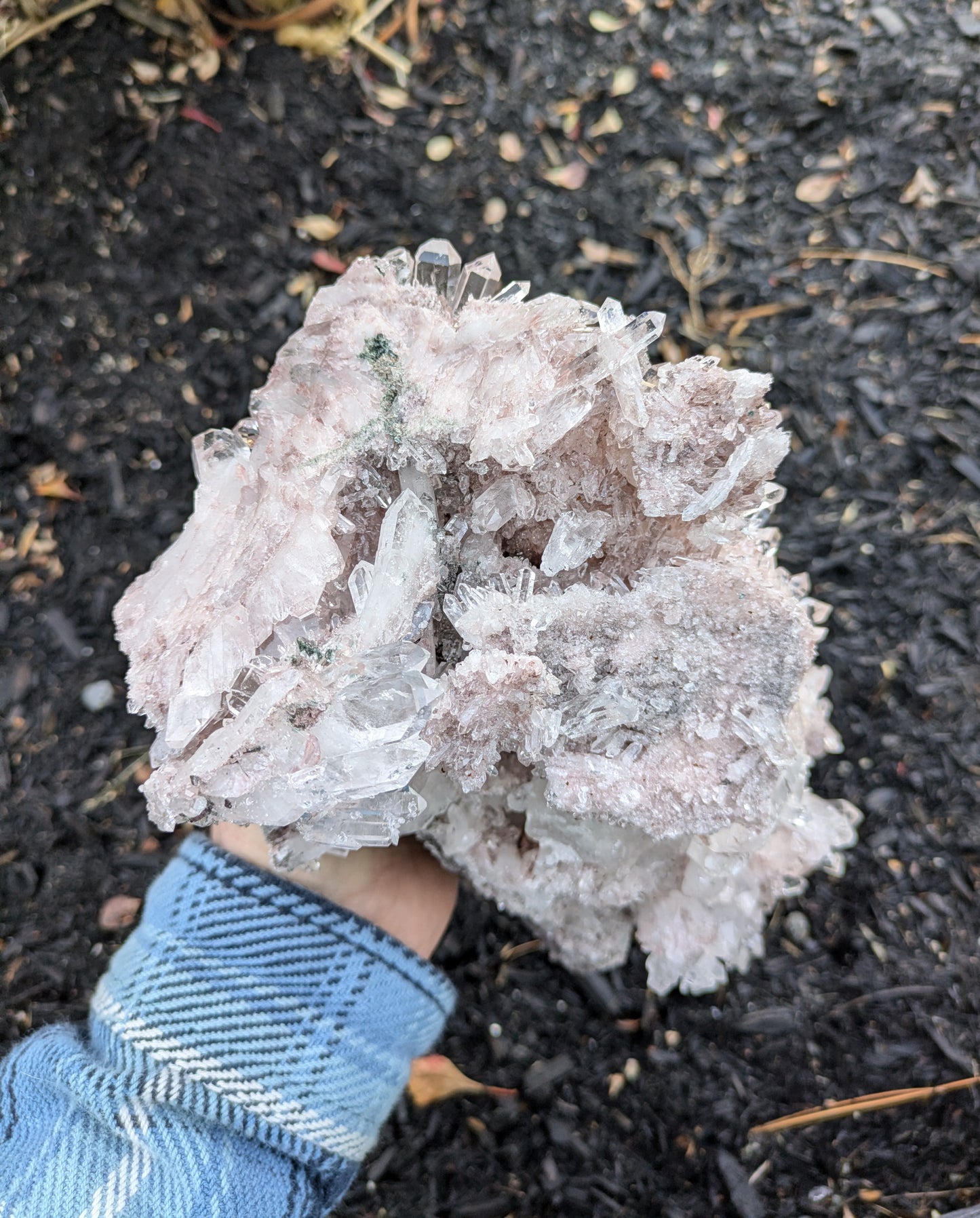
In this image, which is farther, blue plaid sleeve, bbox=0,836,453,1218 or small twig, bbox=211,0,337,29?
Answer: small twig, bbox=211,0,337,29

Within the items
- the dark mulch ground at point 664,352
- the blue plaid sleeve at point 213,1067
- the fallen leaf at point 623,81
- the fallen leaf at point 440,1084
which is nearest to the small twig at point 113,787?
the dark mulch ground at point 664,352

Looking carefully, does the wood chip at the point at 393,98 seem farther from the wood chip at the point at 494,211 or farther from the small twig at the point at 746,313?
the small twig at the point at 746,313

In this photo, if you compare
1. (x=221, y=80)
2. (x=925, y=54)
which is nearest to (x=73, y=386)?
(x=221, y=80)

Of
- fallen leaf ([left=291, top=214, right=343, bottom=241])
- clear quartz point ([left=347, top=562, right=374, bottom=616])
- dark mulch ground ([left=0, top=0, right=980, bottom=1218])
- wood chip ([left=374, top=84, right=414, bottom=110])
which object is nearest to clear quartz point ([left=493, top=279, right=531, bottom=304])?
clear quartz point ([left=347, top=562, right=374, bottom=616])

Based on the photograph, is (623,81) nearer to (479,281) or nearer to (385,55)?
(385,55)

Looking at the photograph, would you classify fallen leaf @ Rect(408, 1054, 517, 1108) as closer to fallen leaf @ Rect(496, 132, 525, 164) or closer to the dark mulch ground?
the dark mulch ground

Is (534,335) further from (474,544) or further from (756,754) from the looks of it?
(756,754)

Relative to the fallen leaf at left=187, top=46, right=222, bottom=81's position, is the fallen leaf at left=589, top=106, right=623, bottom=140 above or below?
below
